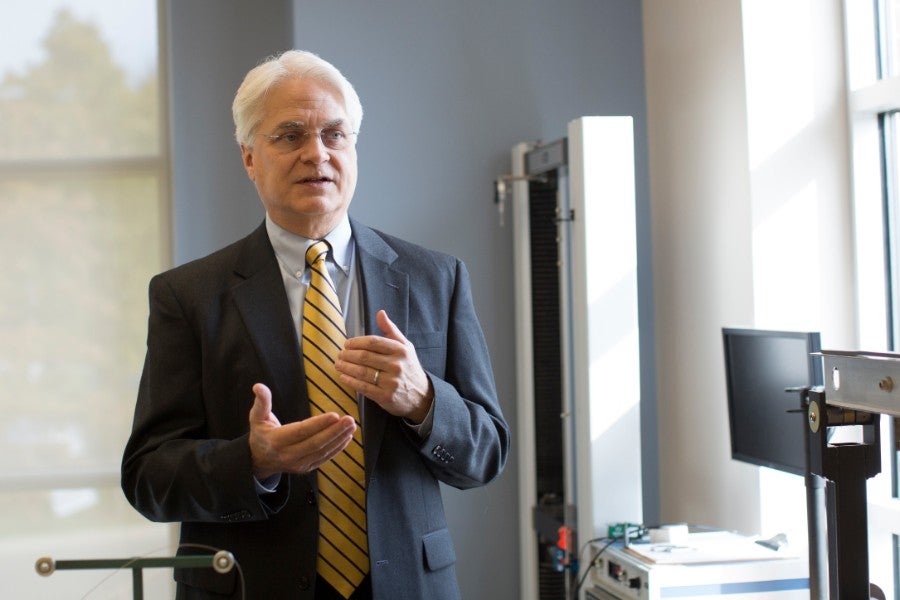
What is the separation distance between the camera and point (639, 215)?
4070 millimetres

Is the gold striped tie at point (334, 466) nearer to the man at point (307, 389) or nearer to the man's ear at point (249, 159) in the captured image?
the man at point (307, 389)

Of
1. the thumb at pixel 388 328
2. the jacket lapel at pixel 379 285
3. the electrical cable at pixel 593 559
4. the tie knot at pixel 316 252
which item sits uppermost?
the tie knot at pixel 316 252

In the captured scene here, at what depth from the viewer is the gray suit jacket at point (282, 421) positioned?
160 centimetres

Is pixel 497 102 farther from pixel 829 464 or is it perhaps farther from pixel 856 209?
pixel 829 464

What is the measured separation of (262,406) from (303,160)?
17.3 inches

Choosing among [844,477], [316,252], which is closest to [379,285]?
[316,252]

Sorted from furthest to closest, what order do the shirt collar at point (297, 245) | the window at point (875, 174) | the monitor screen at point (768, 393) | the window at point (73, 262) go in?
the window at point (73, 262), the window at point (875, 174), the monitor screen at point (768, 393), the shirt collar at point (297, 245)

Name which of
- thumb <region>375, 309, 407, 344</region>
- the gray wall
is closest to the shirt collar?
thumb <region>375, 309, 407, 344</region>

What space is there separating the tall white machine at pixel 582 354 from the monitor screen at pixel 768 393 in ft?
1.29

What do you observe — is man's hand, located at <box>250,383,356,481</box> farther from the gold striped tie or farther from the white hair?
the white hair

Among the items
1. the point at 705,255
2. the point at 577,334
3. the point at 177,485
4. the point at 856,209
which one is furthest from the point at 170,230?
the point at 177,485

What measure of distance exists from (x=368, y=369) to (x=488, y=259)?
252cm

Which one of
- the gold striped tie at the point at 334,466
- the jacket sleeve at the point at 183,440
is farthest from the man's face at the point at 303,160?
the jacket sleeve at the point at 183,440

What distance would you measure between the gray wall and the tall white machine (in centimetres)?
24
